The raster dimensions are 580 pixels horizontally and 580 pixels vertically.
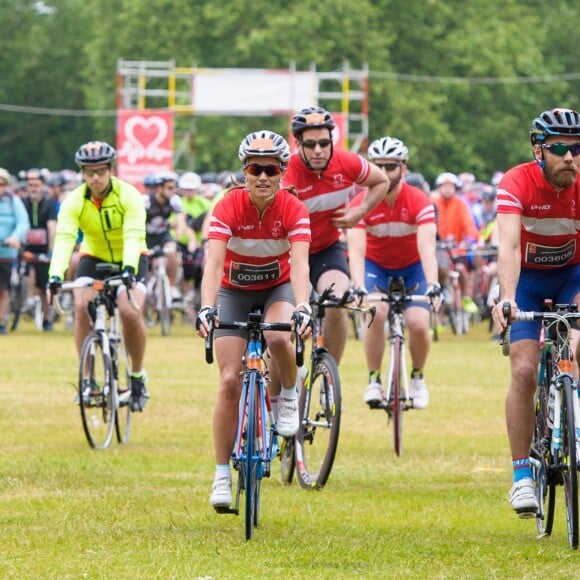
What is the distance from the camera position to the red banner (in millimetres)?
39781

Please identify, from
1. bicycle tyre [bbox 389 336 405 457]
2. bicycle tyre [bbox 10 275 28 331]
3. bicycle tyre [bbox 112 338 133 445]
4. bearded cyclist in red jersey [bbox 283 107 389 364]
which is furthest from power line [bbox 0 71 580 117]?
bearded cyclist in red jersey [bbox 283 107 389 364]

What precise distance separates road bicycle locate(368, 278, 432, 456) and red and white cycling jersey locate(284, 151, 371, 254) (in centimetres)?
145

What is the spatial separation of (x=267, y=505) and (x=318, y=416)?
1171mm

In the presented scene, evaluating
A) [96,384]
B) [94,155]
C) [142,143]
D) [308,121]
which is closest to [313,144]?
[308,121]

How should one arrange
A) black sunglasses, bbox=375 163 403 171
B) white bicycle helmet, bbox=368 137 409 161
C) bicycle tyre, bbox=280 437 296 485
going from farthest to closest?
black sunglasses, bbox=375 163 403 171, white bicycle helmet, bbox=368 137 409 161, bicycle tyre, bbox=280 437 296 485

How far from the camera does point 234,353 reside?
9.95m

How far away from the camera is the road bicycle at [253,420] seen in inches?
368

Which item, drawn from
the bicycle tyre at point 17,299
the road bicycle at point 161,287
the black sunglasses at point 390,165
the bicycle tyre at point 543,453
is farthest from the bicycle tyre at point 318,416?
the bicycle tyre at point 17,299

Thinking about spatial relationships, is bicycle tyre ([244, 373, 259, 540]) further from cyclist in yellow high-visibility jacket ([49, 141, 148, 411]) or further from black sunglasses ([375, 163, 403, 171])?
black sunglasses ([375, 163, 403, 171])

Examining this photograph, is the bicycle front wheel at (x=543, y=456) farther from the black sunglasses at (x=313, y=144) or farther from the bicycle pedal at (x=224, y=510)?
the black sunglasses at (x=313, y=144)

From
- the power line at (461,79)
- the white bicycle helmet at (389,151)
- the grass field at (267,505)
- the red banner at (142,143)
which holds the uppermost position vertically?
the power line at (461,79)

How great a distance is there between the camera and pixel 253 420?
9.39 m

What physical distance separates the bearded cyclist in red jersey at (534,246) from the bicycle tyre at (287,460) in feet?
8.73

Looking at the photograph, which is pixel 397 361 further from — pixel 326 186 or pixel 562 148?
pixel 562 148
